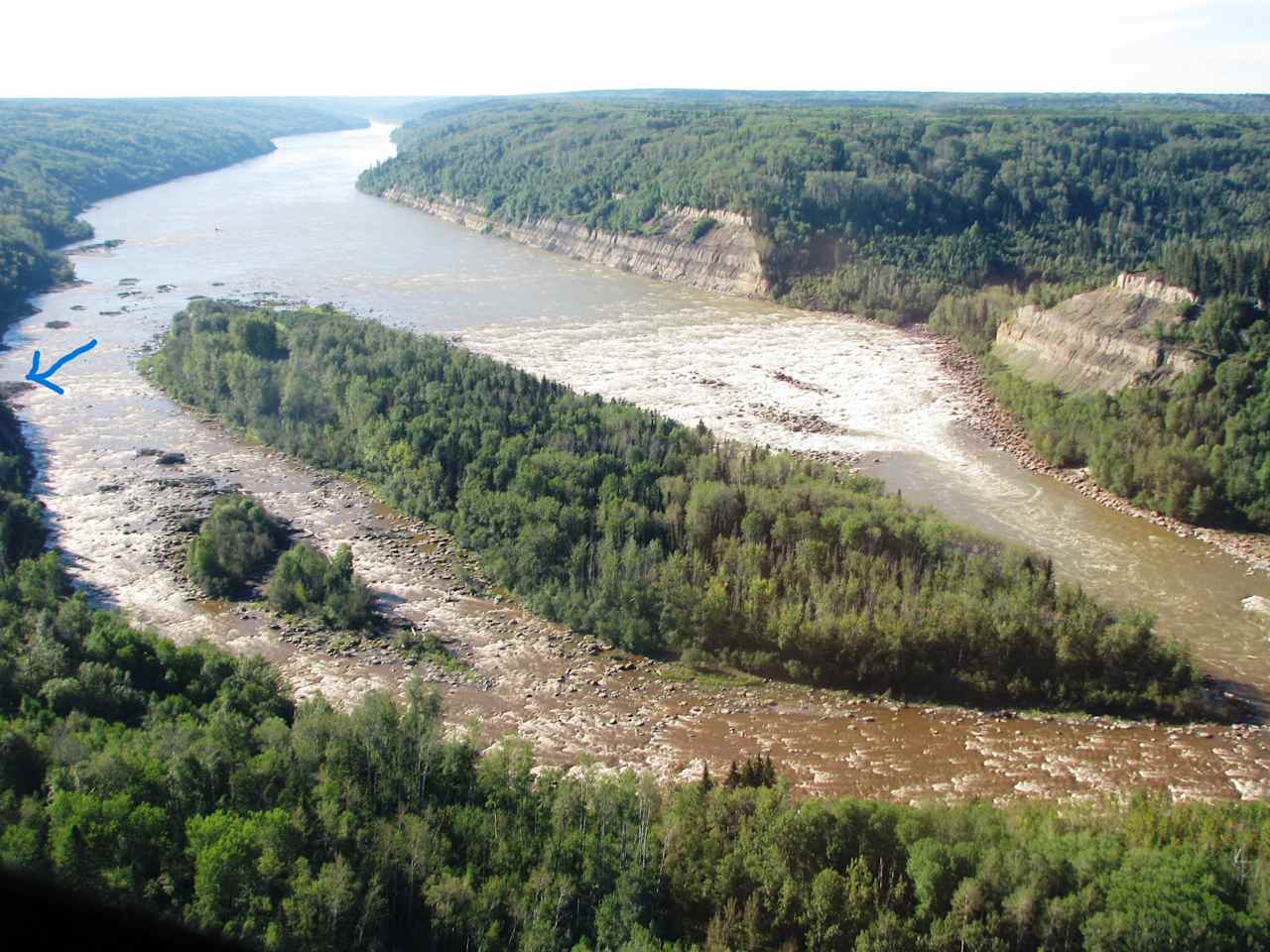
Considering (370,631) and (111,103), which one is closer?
(370,631)

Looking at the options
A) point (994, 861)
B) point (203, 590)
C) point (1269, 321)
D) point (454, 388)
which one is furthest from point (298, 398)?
point (1269, 321)

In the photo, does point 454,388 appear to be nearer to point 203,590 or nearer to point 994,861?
point 203,590

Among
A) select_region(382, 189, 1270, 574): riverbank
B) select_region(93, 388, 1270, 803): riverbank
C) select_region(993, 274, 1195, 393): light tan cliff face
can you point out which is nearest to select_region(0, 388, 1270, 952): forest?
select_region(93, 388, 1270, 803): riverbank

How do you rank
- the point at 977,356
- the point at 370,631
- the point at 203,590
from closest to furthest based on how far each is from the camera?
the point at 370,631
the point at 203,590
the point at 977,356

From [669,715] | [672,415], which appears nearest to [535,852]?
[669,715]

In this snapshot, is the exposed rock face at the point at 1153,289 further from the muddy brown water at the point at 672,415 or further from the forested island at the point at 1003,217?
the muddy brown water at the point at 672,415

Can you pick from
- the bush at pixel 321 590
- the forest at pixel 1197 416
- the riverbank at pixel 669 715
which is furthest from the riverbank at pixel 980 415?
the bush at pixel 321 590

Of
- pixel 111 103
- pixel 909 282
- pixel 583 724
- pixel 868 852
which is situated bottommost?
pixel 583 724

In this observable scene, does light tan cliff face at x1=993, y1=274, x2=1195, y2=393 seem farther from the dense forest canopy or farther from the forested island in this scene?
the dense forest canopy
